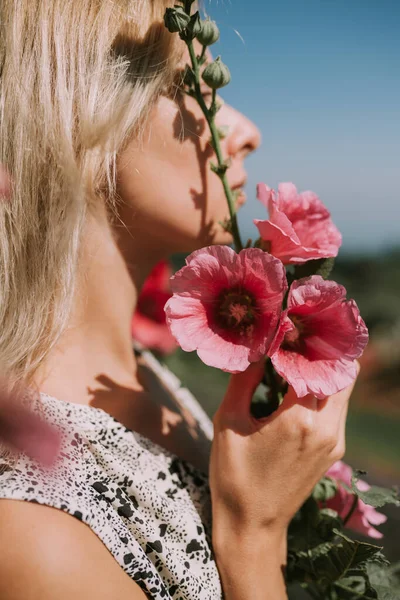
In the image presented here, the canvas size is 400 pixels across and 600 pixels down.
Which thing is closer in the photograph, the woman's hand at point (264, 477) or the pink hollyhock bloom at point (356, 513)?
the woman's hand at point (264, 477)

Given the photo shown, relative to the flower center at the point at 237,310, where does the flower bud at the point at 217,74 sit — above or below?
above

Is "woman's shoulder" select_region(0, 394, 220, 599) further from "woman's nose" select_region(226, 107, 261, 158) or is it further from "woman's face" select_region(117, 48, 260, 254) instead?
"woman's nose" select_region(226, 107, 261, 158)

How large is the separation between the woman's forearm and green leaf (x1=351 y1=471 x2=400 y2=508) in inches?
6.2

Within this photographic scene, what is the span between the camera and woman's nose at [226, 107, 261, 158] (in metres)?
0.99

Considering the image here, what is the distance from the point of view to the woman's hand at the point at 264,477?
85 centimetres

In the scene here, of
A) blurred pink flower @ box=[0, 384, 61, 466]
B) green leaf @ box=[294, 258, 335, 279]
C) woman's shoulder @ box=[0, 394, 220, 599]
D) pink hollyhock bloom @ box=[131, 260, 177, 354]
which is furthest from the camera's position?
pink hollyhock bloom @ box=[131, 260, 177, 354]

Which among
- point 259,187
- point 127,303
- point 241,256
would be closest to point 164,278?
point 127,303

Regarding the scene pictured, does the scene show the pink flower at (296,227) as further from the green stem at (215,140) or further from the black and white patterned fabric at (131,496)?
the black and white patterned fabric at (131,496)

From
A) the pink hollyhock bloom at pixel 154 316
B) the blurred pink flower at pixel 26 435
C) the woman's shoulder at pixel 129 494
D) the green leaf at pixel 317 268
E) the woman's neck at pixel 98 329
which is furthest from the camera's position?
the pink hollyhock bloom at pixel 154 316

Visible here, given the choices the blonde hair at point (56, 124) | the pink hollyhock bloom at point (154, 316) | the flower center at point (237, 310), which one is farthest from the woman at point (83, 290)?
the pink hollyhock bloom at point (154, 316)

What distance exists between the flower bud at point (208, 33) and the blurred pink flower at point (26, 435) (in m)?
0.60

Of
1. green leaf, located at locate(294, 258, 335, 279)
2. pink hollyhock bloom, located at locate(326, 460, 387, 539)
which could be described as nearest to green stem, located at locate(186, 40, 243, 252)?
green leaf, located at locate(294, 258, 335, 279)

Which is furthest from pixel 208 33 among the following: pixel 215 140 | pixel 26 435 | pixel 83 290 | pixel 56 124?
pixel 26 435

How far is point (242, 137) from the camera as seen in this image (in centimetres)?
100
